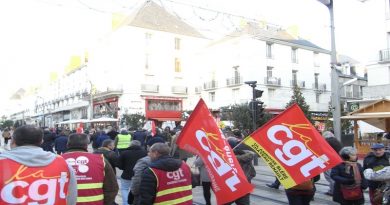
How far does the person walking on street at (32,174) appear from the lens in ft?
10.6

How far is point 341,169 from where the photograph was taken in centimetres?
626

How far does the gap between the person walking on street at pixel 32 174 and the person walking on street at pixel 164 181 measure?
939mm

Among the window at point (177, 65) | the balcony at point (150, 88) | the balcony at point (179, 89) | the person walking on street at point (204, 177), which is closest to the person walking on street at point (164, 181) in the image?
the person walking on street at point (204, 177)

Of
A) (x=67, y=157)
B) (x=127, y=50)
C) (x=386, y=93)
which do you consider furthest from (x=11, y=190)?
(x=127, y=50)

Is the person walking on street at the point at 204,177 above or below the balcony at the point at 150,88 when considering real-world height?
below

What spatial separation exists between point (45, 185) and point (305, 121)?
3843mm

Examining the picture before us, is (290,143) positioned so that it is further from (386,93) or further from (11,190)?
(386,93)

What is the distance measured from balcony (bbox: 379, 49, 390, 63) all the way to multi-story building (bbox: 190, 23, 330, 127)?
563 inches

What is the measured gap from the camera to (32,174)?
3.30m

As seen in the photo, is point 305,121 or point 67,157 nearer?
point 67,157

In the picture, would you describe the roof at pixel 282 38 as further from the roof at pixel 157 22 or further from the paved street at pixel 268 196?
the paved street at pixel 268 196

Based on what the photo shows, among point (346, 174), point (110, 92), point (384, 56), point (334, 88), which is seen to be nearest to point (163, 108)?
point (110, 92)

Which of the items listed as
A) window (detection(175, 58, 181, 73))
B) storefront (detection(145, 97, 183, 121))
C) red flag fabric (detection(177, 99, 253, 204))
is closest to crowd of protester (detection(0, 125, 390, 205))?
red flag fabric (detection(177, 99, 253, 204))

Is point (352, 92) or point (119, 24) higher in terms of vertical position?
point (119, 24)
